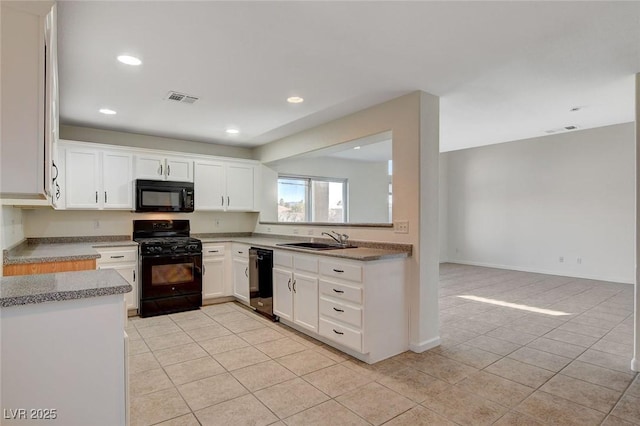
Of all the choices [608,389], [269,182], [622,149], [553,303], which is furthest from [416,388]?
[622,149]

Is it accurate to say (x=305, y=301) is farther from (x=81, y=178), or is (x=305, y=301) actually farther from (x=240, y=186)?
(x=81, y=178)

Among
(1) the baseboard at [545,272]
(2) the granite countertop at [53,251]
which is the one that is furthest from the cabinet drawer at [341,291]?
(1) the baseboard at [545,272]

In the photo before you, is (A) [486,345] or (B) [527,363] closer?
(B) [527,363]

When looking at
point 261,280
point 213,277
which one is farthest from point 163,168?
point 261,280

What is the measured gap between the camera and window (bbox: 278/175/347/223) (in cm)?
709

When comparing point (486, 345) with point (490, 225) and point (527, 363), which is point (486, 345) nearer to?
point (527, 363)

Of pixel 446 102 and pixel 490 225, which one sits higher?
pixel 446 102

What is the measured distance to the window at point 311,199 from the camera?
23.2 feet

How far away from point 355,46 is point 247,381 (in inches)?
103

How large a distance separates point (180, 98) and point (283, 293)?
7.74 ft

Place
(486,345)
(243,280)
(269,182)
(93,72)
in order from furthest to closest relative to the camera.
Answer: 1. (269,182)
2. (243,280)
3. (486,345)
4. (93,72)

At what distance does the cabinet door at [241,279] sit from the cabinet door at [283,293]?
754 mm

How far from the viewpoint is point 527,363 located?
2990 millimetres

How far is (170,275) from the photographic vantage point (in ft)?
14.7
